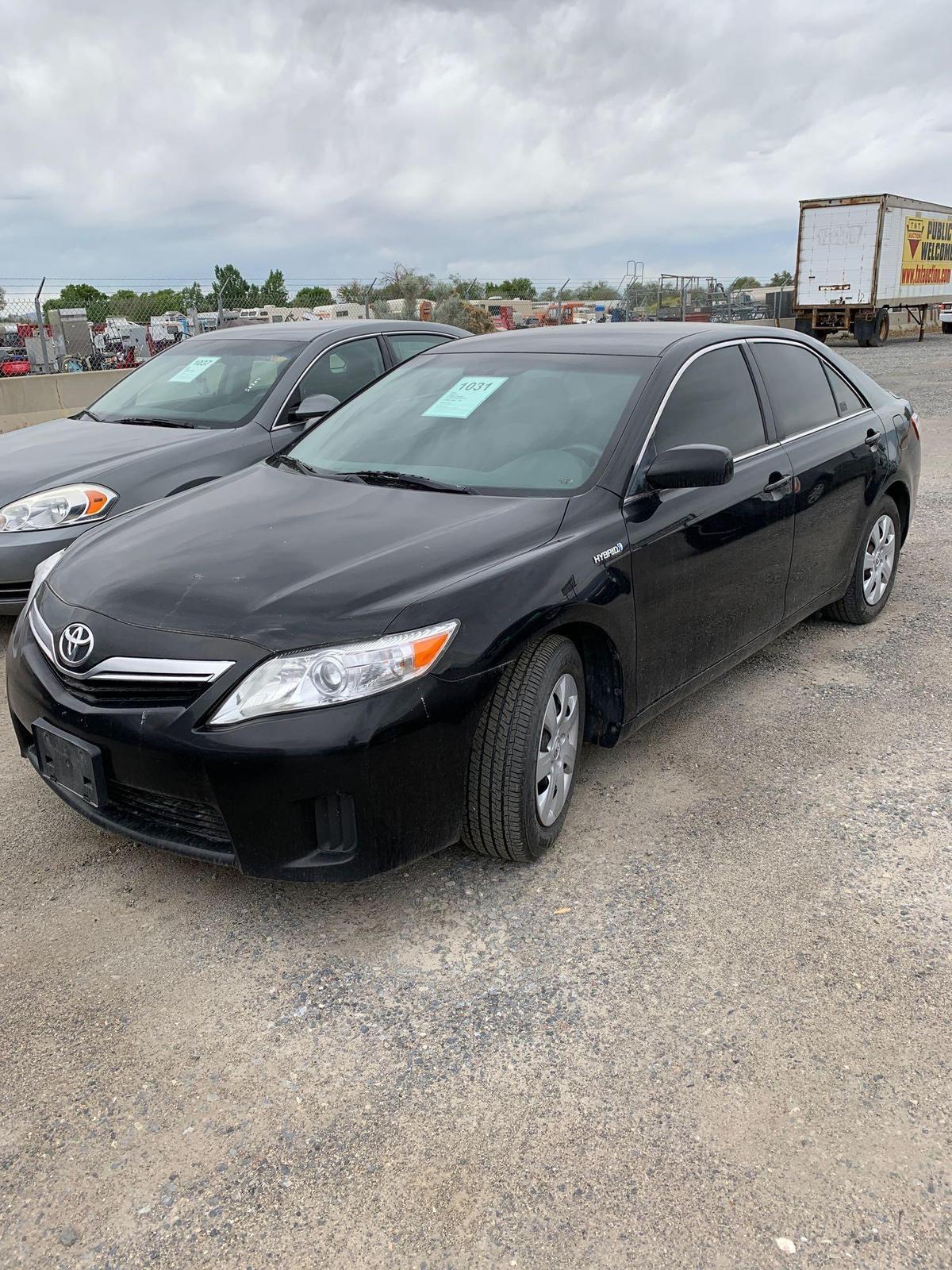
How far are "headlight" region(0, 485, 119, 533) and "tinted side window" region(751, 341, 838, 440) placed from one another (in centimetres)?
313

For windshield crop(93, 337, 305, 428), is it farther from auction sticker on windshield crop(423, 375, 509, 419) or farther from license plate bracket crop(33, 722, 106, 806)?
license plate bracket crop(33, 722, 106, 806)

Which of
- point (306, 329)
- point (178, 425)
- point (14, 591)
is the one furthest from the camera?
point (306, 329)

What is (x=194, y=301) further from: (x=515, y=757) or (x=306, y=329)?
(x=515, y=757)

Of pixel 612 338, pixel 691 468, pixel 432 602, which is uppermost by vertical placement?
pixel 612 338

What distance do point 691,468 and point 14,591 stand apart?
3273 millimetres

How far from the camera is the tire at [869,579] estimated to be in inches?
209

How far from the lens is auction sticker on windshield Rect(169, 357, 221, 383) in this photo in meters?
6.37

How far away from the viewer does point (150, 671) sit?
2828mm

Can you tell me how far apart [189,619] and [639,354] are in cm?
206

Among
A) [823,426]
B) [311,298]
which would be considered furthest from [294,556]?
[311,298]

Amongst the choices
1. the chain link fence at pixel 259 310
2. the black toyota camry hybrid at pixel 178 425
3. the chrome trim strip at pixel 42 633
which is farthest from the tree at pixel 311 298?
the chrome trim strip at pixel 42 633

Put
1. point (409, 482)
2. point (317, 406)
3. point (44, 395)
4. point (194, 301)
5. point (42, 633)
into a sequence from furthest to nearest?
point (194, 301)
point (44, 395)
point (317, 406)
point (409, 482)
point (42, 633)

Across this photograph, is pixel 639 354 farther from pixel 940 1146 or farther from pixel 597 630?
pixel 940 1146

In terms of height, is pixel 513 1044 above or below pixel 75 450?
below
